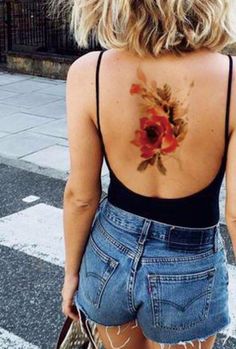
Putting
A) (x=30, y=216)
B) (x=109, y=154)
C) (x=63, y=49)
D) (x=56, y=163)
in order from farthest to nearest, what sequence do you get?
(x=63, y=49) < (x=56, y=163) < (x=30, y=216) < (x=109, y=154)

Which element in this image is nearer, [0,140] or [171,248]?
[171,248]

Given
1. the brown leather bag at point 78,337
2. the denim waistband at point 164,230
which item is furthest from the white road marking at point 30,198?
the denim waistband at point 164,230

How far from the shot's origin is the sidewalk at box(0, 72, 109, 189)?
7102mm

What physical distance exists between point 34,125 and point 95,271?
7.17 m

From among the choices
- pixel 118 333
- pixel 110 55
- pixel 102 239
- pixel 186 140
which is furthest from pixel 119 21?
pixel 118 333

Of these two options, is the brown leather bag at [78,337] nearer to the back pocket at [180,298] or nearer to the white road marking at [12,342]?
the back pocket at [180,298]

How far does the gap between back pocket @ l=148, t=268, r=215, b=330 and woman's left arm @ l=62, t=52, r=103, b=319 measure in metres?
0.34

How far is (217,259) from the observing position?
1845 millimetres

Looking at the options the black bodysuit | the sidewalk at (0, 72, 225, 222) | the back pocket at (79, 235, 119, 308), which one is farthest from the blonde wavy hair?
the sidewalk at (0, 72, 225, 222)

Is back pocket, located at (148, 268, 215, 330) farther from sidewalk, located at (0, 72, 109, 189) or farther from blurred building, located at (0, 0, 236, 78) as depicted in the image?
blurred building, located at (0, 0, 236, 78)

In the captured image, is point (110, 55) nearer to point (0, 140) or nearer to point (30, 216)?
point (30, 216)

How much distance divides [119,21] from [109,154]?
1.28 ft

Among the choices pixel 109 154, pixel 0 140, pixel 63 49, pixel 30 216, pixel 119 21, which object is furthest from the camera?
pixel 63 49

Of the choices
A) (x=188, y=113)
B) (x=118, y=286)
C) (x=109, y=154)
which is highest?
(x=188, y=113)
